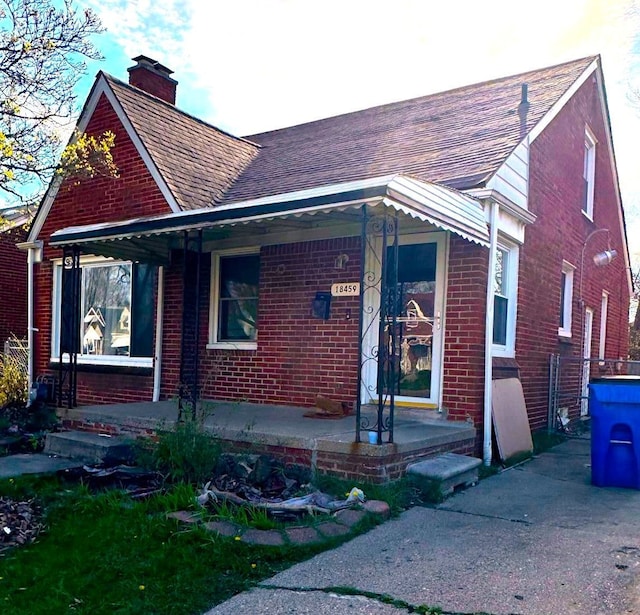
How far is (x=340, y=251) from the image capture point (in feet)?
26.2

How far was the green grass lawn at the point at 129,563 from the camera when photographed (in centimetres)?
340

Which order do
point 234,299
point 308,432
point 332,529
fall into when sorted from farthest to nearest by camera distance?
point 234,299
point 308,432
point 332,529

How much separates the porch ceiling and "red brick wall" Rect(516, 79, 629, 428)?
2.24 meters

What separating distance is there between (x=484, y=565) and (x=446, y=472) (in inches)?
65.4

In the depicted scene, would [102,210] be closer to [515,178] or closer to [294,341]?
[294,341]

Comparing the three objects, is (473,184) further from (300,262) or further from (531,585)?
(531,585)

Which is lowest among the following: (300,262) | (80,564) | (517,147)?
(80,564)

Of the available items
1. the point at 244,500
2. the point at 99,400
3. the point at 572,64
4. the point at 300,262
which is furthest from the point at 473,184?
the point at 99,400

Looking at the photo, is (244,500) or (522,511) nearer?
(244,500)

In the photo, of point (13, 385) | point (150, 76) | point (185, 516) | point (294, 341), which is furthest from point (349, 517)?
point (150, 76)

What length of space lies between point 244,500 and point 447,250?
3.88 meters

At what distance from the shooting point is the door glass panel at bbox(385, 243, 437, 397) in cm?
745

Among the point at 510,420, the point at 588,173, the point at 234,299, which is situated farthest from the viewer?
the point at 588,173

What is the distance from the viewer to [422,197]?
219 inches
